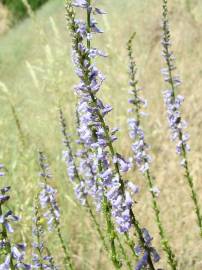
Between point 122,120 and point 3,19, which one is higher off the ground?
point 3,19

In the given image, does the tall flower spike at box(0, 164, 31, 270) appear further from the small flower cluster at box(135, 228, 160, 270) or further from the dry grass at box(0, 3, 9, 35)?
the dry grass at box(0, 3, 9, 35)

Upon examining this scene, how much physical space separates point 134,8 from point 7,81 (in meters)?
4.73

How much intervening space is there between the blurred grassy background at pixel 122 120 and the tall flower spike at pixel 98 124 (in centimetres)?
235

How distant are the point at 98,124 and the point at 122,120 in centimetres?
749

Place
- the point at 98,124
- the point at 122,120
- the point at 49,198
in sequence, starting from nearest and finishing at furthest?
the point at 98,124 → the point at 49,198 → the point at 122,120

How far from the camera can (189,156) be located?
9.32 metres

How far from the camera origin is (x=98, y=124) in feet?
11.4

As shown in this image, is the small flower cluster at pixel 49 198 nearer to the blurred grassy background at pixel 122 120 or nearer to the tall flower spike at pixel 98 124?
the blurred grassy background at pixel 122 120

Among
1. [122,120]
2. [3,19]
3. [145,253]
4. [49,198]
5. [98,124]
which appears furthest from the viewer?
[3,19]

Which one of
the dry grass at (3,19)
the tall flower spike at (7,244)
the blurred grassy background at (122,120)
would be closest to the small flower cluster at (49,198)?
the blurred grassy background at (122,120)

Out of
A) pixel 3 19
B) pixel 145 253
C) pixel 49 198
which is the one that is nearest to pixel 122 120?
pixel 49 198

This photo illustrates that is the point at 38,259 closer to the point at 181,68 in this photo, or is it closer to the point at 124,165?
the point at 124,165

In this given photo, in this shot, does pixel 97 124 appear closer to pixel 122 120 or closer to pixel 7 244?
pixel 7 244

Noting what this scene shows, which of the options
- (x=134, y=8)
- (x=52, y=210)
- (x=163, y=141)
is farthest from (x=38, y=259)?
(x=134, y=8)
